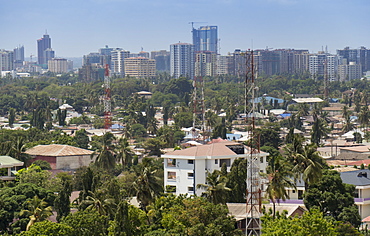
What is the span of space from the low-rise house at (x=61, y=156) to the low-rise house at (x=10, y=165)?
1364cm

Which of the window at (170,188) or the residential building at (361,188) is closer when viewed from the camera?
the residential building at (361,188)

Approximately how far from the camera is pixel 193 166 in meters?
56.5

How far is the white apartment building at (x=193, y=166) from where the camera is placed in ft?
185

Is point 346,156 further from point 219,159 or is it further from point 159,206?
point 159,206

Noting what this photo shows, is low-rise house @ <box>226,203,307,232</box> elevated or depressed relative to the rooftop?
depressed

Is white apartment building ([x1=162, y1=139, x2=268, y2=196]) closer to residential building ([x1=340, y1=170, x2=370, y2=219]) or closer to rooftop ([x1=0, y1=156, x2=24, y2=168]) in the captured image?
residential building ([x1=340, y1=170, x2=370, y2=219])

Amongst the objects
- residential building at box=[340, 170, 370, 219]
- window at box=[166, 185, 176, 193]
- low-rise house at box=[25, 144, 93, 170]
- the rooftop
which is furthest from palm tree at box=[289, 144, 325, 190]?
low-rise house at box=[25, 144, 93, 170]

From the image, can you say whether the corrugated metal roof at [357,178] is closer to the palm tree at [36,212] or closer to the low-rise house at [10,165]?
the palm tree at [36,212]

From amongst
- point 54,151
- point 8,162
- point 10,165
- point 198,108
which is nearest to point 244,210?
point 10,165

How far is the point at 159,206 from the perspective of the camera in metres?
42.6

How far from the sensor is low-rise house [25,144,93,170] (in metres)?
75.5

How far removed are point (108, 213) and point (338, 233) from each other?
12101 millimetres

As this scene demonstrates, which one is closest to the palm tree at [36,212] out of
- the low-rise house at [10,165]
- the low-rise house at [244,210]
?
the low-rise house at [244,210]

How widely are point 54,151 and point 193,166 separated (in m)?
23.9
